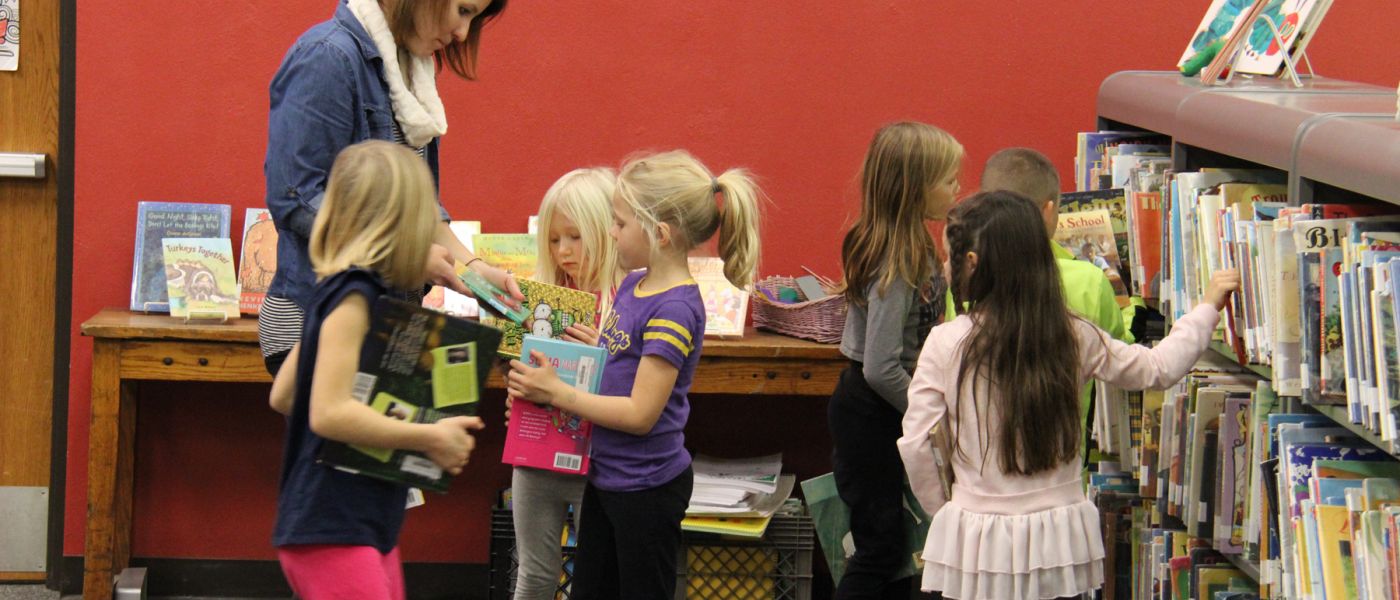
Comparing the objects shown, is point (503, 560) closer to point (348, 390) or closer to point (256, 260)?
point (256, 260)

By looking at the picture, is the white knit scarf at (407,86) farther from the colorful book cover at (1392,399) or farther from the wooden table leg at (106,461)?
the colorful book cover at (1392,399)

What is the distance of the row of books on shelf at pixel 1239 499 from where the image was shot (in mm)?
2098

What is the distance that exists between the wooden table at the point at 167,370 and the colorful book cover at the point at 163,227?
0.41ft

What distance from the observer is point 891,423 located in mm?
3189

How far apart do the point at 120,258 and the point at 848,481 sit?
81.8 inches

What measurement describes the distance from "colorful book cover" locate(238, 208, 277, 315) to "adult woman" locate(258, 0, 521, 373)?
139 centimetres

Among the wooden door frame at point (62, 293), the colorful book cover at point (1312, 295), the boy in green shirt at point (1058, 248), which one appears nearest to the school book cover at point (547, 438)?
the boy in green shirt at point (1058, 248)

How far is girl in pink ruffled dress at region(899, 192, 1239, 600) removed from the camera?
2.45 metres

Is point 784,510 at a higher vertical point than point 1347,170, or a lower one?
lower

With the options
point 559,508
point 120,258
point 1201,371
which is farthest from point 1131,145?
point 120,258

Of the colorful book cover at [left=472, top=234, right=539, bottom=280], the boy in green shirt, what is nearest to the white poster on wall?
the colorful book cover at [left=472, top=234, right=539, bottom=280]

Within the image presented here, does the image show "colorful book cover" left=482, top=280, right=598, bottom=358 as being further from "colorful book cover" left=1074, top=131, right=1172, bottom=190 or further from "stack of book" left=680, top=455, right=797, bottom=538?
"colorful book cover" left=1074, top=131, right=1172, bottom=190

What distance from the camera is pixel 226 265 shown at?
12.7ft

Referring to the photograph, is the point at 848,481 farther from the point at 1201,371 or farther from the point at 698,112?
the point at 698,112
